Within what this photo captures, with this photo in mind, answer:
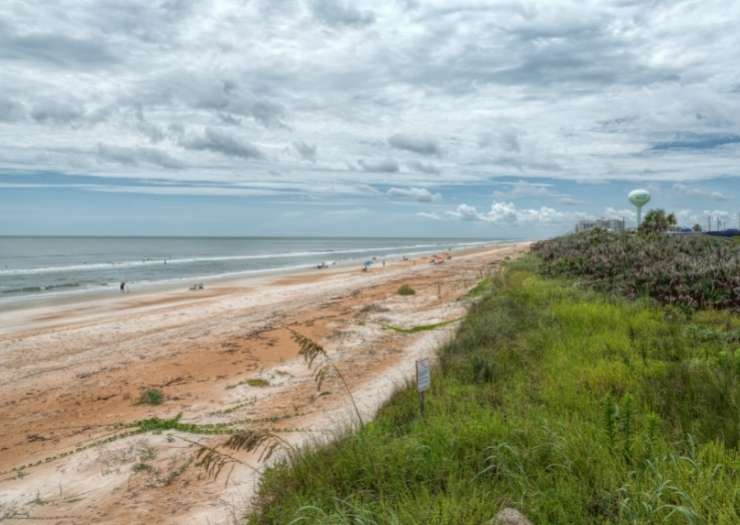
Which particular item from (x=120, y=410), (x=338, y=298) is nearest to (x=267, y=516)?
(x=120, y=410)

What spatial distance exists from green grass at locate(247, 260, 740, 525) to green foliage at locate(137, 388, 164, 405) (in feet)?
15.1

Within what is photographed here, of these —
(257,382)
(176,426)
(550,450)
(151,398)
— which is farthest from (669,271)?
(151,398)

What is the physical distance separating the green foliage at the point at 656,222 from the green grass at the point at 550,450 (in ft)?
93.9

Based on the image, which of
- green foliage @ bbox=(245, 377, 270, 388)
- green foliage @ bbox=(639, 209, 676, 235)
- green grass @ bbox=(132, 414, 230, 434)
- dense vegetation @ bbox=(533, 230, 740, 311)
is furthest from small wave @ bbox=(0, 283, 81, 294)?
green foliage @ bbox=(639, 209, 676, 235)

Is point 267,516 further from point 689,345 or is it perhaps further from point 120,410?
point 689,345

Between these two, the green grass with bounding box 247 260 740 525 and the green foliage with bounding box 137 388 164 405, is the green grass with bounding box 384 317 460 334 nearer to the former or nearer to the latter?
the green grass with bounding box 247 260 740 525

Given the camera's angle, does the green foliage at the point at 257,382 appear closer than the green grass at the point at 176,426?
No

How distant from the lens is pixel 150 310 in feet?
70.8

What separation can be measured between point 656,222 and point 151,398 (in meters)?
40.0

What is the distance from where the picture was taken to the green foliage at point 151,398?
29.3 feet

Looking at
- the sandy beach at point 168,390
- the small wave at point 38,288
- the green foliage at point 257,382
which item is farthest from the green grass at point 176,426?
the small wave at point 38,288

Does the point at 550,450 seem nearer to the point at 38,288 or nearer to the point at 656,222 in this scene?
the point at 38,288

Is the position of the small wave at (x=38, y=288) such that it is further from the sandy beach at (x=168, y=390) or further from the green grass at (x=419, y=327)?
the green grass at (x=419, y=327)

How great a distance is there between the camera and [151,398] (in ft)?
29.5
